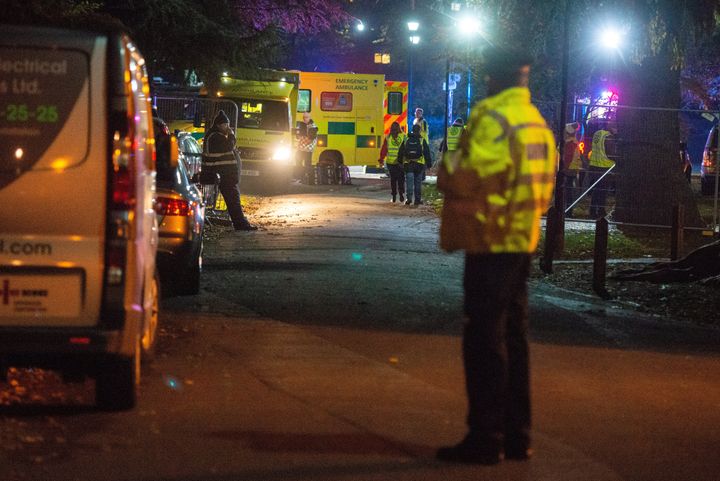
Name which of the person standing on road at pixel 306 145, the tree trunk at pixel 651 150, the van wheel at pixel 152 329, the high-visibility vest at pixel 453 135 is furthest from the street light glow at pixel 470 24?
the van wheel at pixel 152 329

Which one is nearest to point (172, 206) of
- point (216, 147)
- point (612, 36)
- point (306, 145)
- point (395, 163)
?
point (216, 147)

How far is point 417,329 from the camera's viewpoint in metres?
10.1

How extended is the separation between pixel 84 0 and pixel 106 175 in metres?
7.05

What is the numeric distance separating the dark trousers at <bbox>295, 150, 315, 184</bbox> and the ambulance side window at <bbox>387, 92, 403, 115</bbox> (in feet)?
13.5

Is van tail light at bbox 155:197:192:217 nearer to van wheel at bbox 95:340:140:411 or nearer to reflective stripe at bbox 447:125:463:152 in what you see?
van wheel at bbox 95:340:140:411

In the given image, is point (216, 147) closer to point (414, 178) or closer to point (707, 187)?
point (414, 178)

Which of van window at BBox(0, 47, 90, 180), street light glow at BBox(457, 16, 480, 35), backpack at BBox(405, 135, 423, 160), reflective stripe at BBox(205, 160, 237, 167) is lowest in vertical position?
reflective stripe at BBox(205, 160, 237, 167)

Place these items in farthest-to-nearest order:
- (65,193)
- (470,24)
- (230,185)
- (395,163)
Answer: (395,163) → (470,24) → (230,185) → (65,193)

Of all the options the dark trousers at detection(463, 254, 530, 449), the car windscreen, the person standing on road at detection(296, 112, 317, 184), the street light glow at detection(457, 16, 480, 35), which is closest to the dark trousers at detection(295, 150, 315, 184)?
the person standing on road at detection(296, 112, 317, 184)

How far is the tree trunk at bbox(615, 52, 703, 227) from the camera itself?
72.2 ft

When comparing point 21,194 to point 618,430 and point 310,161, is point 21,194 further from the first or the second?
point 310,161

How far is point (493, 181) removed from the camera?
5.65 m

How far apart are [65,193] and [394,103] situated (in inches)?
1253

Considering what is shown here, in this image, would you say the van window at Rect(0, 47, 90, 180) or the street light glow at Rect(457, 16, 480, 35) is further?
the street light glow at Rect(457, 16, 480, 35)
